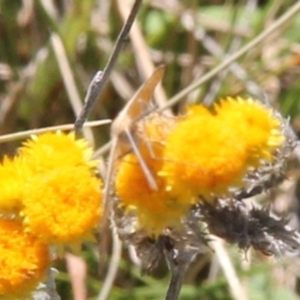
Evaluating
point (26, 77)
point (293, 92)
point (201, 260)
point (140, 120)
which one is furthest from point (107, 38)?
point (140, 120)

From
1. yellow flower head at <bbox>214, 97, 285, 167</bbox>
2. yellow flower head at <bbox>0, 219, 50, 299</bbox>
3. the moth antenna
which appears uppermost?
yellow flower head at <bbox>214, 97, 285, 167</bbox>

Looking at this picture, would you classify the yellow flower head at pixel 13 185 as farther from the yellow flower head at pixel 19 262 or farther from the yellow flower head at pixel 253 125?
the yellow flower head at pixel 253 125

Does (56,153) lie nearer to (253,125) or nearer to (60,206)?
(60,206)

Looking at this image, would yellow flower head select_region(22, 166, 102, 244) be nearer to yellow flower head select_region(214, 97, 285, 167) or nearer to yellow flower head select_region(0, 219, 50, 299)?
yellow flower head select_region(0, 219, 50, 299)

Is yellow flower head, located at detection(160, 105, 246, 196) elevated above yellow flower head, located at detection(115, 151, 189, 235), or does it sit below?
above

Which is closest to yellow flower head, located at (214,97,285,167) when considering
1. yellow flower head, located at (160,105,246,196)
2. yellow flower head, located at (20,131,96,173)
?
yellow flower head, located at (160,105,246,196)

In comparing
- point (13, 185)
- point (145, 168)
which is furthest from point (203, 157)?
point (13, 185)
